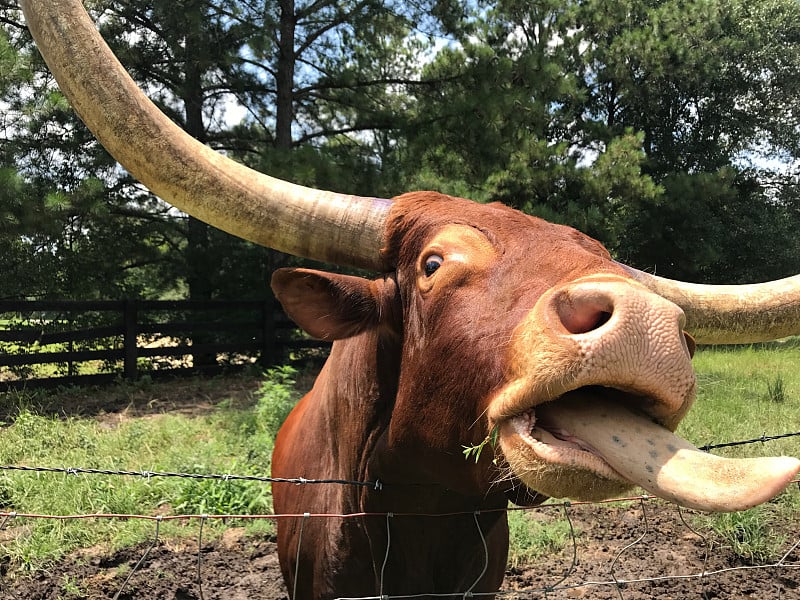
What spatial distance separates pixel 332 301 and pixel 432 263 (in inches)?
13.3

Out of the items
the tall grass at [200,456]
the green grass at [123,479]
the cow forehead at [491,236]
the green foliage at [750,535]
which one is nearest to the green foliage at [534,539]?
the tall grass at [200,456]

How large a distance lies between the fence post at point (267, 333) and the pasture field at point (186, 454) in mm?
2518

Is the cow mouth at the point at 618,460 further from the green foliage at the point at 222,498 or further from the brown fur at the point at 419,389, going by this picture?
the green foliage at the point at 222,498

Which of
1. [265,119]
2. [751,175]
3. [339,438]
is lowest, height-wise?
[339,438]

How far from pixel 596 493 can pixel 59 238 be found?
366 inches

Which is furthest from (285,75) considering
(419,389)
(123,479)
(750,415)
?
(419,389)

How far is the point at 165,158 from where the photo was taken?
1.41 metres

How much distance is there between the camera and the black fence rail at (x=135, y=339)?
9.23 metres

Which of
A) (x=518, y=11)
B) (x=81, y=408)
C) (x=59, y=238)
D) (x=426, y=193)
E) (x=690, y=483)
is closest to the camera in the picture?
(x=690, y=483)

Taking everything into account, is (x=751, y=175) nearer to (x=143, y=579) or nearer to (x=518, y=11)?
(x=518, y=11)

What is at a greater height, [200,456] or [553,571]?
[200,456]

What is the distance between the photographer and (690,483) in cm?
101

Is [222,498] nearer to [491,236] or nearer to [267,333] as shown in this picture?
[491,236]

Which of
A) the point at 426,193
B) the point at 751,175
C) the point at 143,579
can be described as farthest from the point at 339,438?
the point at 751,175
